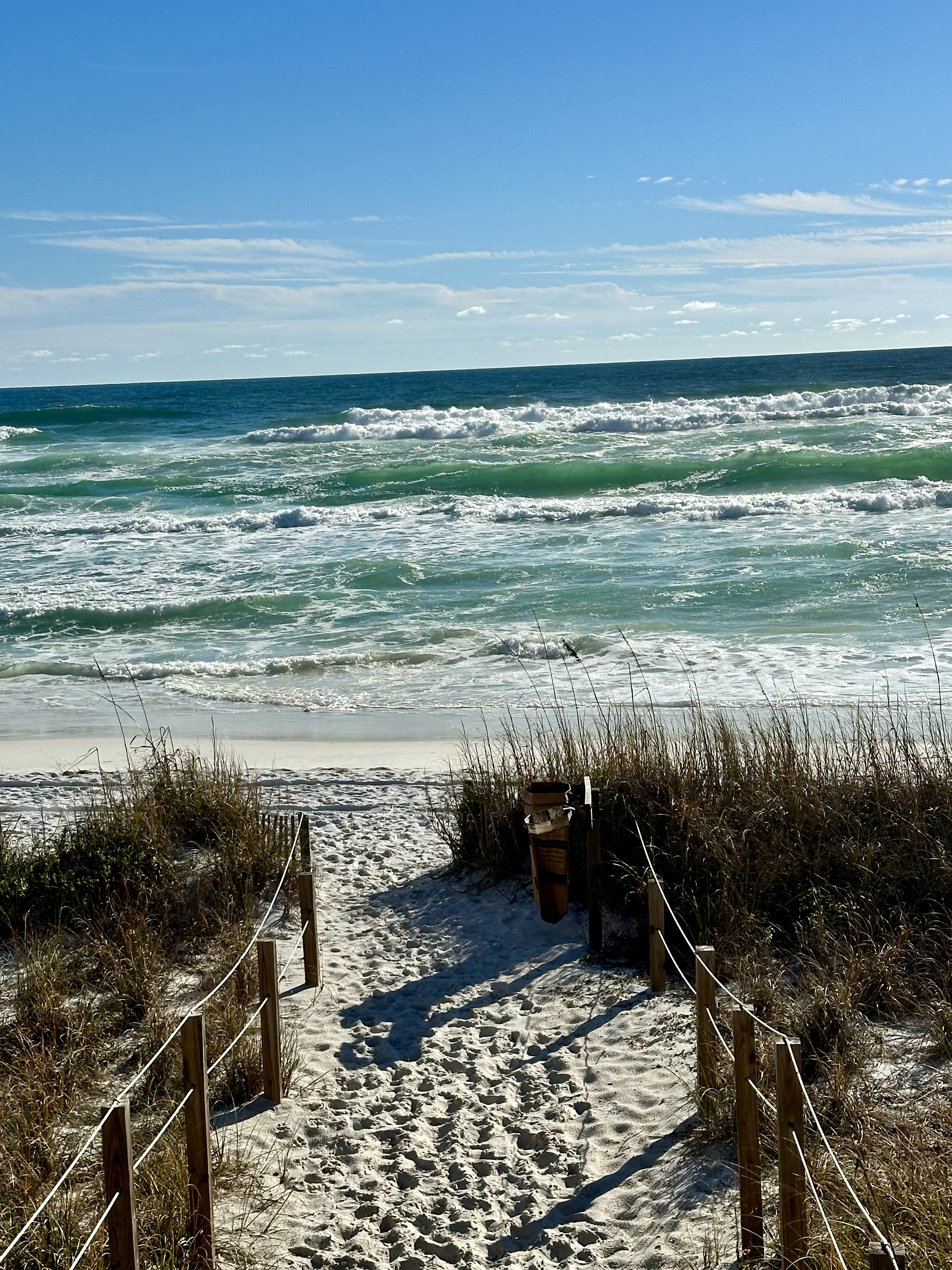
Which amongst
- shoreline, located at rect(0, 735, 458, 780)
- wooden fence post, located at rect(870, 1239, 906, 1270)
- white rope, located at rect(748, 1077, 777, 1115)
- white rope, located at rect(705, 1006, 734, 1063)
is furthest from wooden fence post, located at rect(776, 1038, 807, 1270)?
shoreline, located at rect(0, 735, 458, 780)

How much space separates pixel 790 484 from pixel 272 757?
19.6m

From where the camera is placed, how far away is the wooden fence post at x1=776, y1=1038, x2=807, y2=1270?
291 cm

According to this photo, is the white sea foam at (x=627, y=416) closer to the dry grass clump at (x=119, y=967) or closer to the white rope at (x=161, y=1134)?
the dry grass clump at (x=119, y=967)

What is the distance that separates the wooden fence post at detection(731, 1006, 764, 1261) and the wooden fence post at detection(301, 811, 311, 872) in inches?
125

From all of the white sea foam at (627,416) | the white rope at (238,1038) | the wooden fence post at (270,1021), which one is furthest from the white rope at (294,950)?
the white sea foam at (627,416)

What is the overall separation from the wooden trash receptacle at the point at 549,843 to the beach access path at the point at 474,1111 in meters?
0.17

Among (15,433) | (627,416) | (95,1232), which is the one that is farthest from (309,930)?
(15,433)

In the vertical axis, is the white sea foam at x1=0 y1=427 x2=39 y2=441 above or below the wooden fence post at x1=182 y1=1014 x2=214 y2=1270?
above

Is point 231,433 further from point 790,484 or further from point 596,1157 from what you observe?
point 596,1157

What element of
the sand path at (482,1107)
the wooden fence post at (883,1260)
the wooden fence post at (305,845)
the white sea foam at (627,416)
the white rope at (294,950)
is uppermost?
the white sea foam at (627,416)

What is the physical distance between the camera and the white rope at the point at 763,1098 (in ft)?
10.9

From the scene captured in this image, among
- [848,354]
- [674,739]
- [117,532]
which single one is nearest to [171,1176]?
[674,739]

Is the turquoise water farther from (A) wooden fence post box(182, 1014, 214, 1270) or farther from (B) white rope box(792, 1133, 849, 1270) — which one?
(B) white rope box(792, 1133, 849, 1270)

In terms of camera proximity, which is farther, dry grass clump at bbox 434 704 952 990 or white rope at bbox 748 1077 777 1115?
dry grass clump at bbox 434 704 952 990
